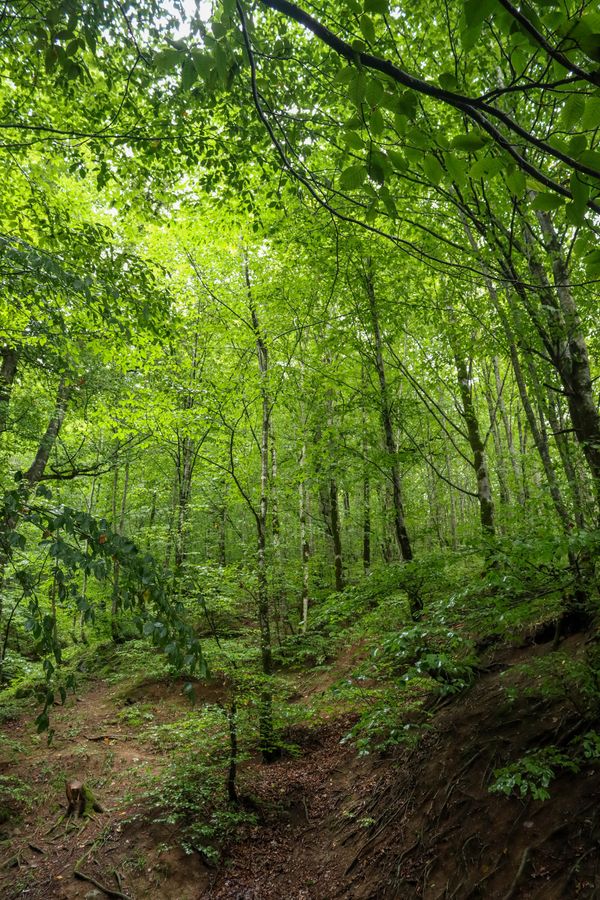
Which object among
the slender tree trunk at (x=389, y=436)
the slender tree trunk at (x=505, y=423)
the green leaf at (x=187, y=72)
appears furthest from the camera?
the slender tree trunk at (x=505, y=423)

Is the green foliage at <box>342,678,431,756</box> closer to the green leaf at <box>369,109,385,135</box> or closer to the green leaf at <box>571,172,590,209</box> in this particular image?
the green leaf at <box>571,172,590,209</box>

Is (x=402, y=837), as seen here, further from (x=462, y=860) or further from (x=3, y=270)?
(x=3, y=270)

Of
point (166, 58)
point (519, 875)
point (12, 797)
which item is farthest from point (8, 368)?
point (519, 875)

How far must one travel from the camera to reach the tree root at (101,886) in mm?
5023

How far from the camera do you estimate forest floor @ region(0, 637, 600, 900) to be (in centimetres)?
357

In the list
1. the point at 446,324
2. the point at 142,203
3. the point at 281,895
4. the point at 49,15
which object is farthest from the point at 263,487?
the point at 49,15

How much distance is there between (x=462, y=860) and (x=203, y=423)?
8264 millimetres

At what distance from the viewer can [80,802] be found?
6688mm

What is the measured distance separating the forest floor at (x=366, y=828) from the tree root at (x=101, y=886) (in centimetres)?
2

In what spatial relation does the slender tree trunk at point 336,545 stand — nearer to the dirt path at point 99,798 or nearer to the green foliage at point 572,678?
the dirt path at point 99,798

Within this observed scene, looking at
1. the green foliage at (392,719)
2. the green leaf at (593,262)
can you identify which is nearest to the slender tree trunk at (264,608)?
the green foliage at (392,719)

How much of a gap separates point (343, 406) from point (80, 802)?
7292mm

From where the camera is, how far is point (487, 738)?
4.82m

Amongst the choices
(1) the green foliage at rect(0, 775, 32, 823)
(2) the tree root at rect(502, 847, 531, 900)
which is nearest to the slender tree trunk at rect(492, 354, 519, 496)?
(2) the tree root at rect(502, 847, 531, 900)
